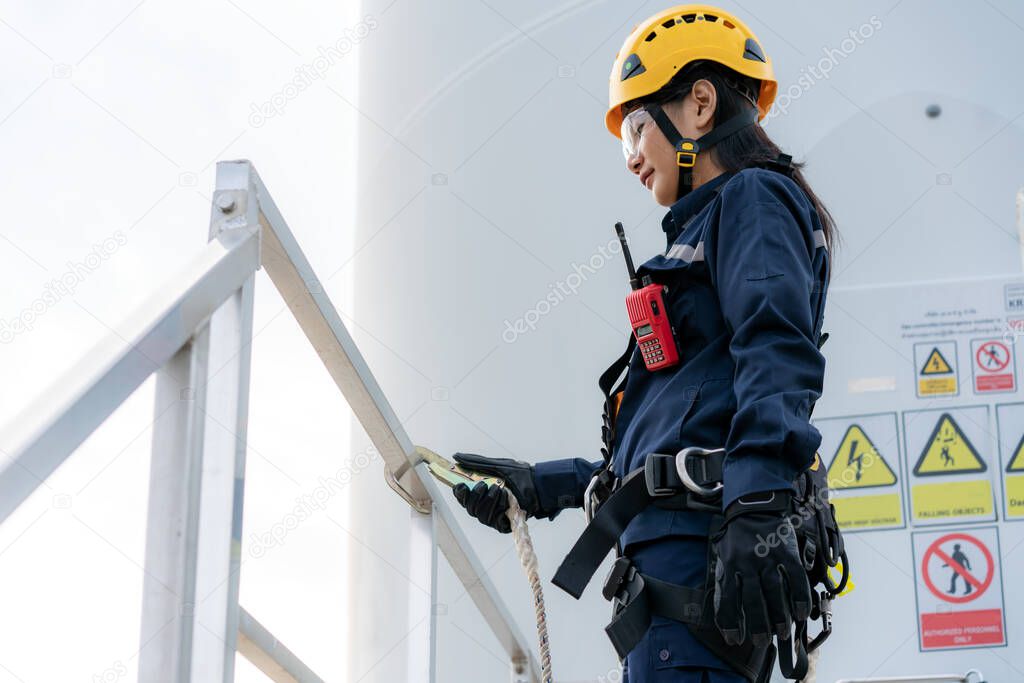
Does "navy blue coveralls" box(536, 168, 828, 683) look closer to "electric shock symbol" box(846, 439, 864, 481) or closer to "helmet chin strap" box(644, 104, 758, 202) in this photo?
"helmet chin strap" box(644, 104, 758, 202)

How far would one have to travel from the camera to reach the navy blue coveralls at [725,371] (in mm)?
999

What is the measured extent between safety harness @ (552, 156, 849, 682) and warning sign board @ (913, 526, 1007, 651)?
3.68ft

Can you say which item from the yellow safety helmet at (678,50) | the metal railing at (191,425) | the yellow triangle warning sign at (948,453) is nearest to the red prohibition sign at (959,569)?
the yellow triangle warning sign at (948,453)

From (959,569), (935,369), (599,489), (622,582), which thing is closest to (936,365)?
(935,369)

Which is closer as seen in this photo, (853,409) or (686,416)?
(686,416)

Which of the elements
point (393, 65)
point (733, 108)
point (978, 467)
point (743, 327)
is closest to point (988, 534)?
point (978, 467)

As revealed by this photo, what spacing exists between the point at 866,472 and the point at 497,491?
41.4 inches

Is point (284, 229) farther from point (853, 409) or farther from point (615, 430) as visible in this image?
point (853, 409)

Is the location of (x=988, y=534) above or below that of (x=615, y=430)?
above

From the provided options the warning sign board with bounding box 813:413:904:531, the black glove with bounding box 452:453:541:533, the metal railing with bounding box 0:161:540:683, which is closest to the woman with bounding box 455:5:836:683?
the black glove with bounding box 452:453:541:533

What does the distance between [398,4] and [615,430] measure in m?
1.61

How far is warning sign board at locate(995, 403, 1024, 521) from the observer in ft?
7.09

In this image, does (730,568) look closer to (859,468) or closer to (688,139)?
(688,139)

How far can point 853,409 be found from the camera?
87.5 inches
